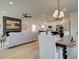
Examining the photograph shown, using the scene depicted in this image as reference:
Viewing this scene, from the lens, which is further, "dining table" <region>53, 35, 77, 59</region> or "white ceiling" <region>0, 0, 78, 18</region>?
"white ceiling" <region>0, 0, 78, 18</region>

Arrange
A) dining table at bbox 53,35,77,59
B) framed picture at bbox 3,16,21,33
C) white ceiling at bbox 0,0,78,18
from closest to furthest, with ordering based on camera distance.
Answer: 1. dining table at bbox 53,35,77,59
2. white ceiling at bbox 0,0,78,18
3. framed picture at bbox 3,16,21,33

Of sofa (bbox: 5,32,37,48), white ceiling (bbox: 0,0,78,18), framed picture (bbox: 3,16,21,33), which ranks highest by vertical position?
white ceiling (bbox: 0,0,78,18)

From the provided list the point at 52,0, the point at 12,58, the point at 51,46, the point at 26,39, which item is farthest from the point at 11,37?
the point at 51,46

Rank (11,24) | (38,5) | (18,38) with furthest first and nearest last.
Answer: (11,24)
(18,38)
(38,5)

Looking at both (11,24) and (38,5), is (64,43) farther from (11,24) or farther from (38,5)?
(11,24)

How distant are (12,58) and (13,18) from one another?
8.39 meters

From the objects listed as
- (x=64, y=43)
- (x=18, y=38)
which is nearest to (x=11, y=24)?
(x=18, y=38)

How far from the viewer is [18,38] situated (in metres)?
6.99

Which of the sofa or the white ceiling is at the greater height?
the white ceiling

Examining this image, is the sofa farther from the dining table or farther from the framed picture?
the dining table

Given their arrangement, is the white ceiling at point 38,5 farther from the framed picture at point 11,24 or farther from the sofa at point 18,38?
the framed picture at point 11,24

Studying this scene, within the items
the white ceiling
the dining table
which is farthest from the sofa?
the dining table

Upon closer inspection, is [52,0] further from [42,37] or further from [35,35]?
[35,35]

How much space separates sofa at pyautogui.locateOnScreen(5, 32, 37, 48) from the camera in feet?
20.3
